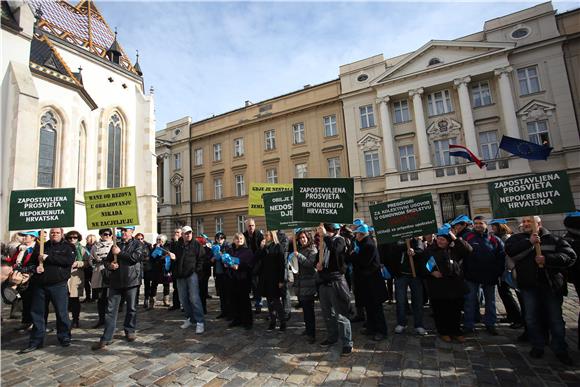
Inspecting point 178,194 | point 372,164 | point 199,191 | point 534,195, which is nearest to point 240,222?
point 199,191

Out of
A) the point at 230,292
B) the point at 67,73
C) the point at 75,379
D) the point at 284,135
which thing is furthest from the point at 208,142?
the point at 75,379

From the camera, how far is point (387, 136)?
2164cm

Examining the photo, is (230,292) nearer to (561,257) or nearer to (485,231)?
(485,231)

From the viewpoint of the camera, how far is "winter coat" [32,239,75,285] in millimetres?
4953

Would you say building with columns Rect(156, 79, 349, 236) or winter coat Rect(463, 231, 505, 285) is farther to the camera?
building with columns Rect(156, 79, 349, 236)

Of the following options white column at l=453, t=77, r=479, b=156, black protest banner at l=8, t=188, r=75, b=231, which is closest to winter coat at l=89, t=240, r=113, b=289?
black protest banner at l=8, t=188, r=75, b=231

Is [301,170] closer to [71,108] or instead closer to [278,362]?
[71,108]

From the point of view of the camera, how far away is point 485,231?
5.38 metres

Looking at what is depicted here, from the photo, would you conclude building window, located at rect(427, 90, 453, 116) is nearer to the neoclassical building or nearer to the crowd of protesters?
the crowd of protesters

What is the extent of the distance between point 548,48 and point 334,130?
14257 millimetres

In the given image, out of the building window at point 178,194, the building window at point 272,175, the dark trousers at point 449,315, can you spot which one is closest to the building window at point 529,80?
the building window at point 272,175

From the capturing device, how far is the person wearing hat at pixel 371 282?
193 inches

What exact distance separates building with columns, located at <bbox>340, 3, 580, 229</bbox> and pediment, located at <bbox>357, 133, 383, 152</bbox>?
0.07 meters

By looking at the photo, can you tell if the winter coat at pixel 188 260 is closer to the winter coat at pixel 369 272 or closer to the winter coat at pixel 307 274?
the winter coat at pixel 307 274
